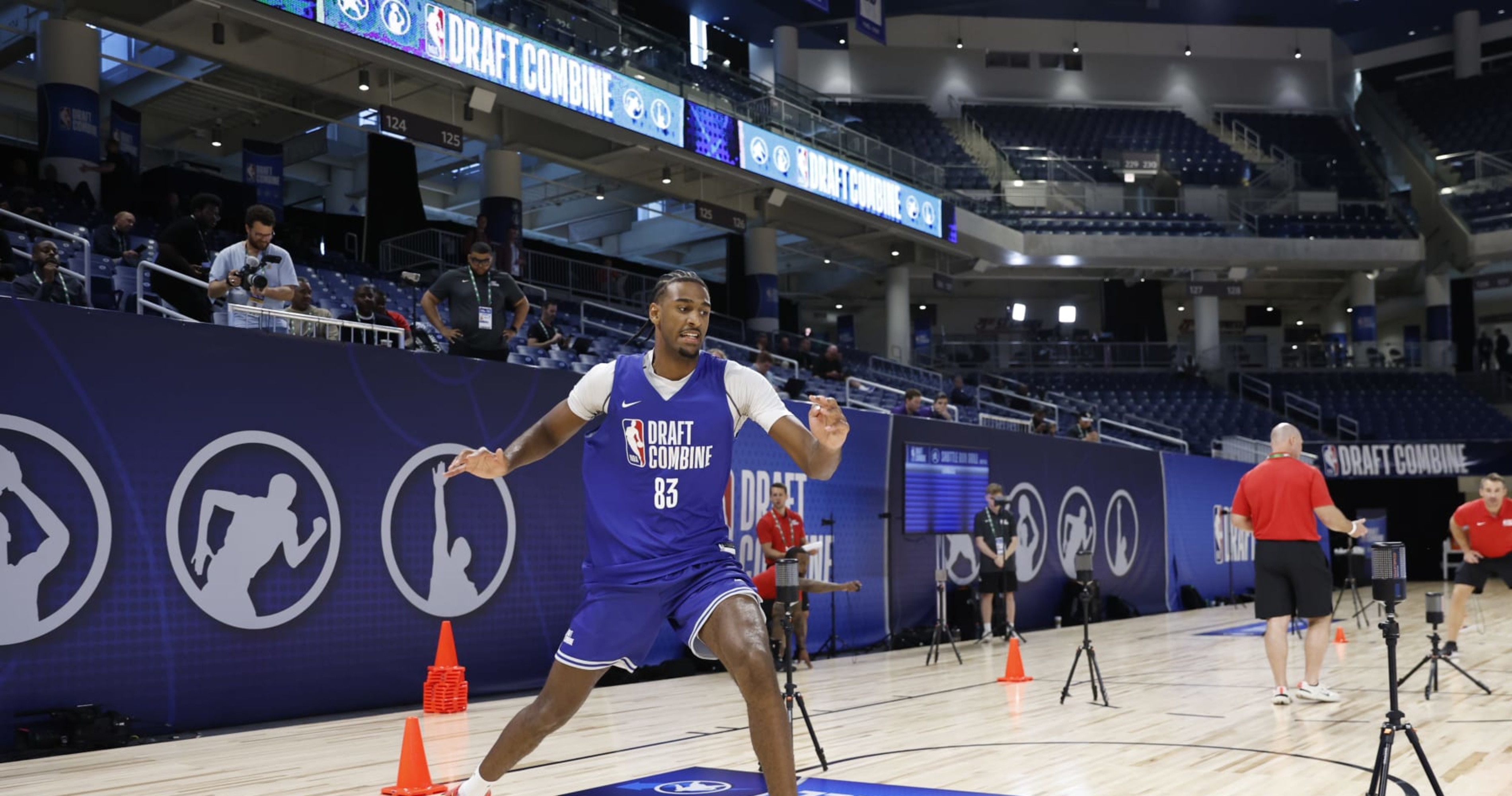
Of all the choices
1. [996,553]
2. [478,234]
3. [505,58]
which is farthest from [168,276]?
[505,58]

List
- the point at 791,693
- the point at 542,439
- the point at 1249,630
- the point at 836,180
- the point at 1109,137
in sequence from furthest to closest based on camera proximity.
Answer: the point at 1109,137, the point at 836,180, the point at 1249,630, the point at 791,693, the point at 542,439

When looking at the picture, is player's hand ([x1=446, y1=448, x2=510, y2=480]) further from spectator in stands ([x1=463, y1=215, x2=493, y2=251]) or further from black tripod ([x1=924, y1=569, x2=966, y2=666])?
spectator in stands ([x1=463, y1=215, x2=493, y2=251])

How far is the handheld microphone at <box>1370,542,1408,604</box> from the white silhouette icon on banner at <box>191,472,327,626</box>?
19.5 ft

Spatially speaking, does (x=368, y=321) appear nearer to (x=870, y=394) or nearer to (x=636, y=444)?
(x=636, y=444)

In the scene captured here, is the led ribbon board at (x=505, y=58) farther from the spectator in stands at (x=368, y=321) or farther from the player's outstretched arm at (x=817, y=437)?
the player's outstretched arm at (x=817, y=437)

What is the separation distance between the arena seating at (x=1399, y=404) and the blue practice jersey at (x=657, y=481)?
27617 millimetres

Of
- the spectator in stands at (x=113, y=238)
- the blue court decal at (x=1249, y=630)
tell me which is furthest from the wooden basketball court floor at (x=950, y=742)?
the spectator in stands at (x=113, y=238)

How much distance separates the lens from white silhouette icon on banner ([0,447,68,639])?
6.57 meters

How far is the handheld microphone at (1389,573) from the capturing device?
5348 mm

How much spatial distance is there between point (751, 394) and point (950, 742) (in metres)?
3.72

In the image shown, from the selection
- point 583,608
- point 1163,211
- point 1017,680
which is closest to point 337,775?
point 583,608

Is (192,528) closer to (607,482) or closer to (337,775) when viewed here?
(337,775)

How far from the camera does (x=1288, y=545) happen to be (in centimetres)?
821

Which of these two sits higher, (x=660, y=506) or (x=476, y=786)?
(x=660, y=506)
